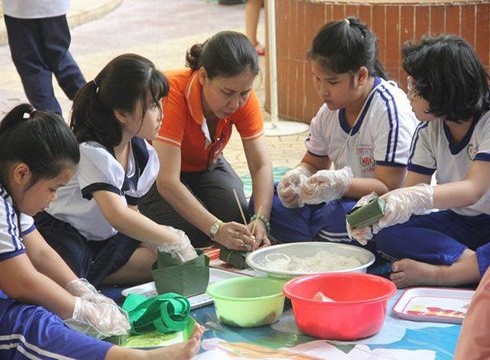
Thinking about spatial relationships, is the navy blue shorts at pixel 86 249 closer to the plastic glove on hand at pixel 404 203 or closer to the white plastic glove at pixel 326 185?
the white plastic glove at pixel 326 185

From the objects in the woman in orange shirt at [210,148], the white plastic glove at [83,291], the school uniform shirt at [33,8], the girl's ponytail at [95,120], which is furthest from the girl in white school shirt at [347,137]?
the school uniform shirt at [33,8]

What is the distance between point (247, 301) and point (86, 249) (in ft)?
1.93

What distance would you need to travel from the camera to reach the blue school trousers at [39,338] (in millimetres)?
2072

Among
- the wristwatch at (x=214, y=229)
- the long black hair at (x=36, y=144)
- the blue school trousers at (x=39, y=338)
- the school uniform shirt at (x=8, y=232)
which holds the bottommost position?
the wristwatch at (x=214, y=229)

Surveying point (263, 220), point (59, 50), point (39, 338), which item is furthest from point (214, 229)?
point (59, 50)

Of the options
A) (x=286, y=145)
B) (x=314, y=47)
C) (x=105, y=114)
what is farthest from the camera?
(x=286, y=145)

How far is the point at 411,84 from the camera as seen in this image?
283 centimetres

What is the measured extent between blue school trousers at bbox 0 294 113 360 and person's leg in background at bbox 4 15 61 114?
2326 millimetres

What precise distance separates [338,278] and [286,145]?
2.24 meters

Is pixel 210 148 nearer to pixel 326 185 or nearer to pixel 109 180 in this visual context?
pixel 326 185

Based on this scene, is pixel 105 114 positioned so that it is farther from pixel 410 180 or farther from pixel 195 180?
pixel 410 180

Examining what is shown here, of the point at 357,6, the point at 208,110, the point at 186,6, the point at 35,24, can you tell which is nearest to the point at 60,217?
the point at 208,110

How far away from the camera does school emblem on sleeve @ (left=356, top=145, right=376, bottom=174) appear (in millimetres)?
3051

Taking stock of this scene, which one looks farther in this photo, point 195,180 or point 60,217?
point 195,180
